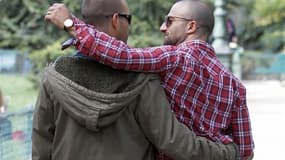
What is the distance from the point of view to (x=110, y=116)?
8.16 ft

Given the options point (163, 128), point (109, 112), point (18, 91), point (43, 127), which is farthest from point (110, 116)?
point (18, 91)

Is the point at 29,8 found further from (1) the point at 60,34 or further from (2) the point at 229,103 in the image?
(2) the point at 229,103

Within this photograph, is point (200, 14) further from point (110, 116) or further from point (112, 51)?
point (110, 116)

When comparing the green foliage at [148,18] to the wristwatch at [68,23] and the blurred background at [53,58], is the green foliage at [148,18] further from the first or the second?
the wristwatch at [68,23]

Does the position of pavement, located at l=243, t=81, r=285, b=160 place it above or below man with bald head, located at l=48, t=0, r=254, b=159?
below

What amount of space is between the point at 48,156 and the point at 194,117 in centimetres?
61

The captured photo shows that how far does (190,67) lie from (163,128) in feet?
0.83

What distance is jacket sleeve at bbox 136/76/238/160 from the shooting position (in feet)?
8.20

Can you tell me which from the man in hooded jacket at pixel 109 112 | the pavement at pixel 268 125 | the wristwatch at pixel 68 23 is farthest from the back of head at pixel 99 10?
the pavement at pixel 268 125

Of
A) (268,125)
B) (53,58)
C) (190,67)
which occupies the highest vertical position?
(190,67)

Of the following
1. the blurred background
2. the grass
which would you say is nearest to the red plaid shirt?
the blurred background

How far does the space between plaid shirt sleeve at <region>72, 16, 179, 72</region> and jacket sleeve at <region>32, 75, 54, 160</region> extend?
0.27m

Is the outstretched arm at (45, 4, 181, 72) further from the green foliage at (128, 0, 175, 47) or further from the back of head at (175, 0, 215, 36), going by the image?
the green foliage at (128, 0, 175, 47)

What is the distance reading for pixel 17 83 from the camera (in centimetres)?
2247
